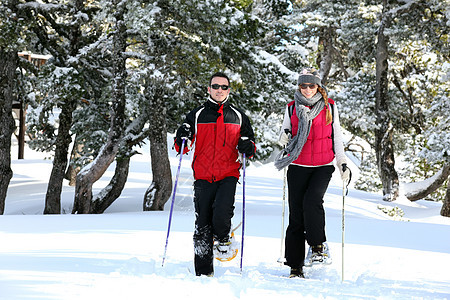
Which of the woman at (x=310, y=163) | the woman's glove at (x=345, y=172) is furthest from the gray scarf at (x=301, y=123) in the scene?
the woman's glove at (x=345, y=172)

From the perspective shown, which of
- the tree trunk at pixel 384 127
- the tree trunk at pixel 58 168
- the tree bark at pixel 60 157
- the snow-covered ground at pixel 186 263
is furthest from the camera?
the tree trunk at pixel 384 127

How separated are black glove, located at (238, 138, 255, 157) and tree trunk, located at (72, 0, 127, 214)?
24.6ft

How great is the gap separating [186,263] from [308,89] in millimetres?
1966

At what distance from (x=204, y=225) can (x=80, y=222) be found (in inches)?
169

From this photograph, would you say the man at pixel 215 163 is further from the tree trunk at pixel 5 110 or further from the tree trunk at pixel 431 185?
the tree trunk at pixel 431 185

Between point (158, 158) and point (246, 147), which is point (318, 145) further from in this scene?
point (158, 158)

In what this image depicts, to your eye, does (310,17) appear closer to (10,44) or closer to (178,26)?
→ (178,26)

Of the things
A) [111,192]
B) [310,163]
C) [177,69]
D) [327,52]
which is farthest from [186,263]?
[327,52]

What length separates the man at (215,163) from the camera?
182 inches

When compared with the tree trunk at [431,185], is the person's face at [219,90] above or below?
above

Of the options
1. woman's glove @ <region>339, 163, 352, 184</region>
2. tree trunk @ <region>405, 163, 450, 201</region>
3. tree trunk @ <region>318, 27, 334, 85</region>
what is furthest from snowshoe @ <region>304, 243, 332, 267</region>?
tree trunk @ <region>405, 163, 450, 201</region>

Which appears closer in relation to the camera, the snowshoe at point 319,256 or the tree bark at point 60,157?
the snowshoe at point 319,256

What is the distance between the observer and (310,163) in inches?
188

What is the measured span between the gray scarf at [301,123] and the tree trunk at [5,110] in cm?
1001
